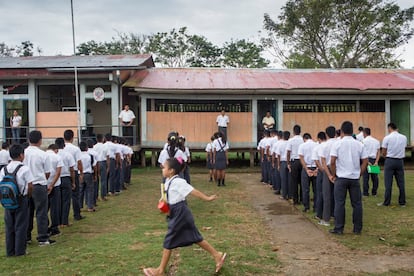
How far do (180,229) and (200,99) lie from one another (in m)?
12.8

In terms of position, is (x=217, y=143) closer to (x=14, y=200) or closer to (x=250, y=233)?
(x=250, y=233)

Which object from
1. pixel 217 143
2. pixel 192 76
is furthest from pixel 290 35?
pixel 217 143

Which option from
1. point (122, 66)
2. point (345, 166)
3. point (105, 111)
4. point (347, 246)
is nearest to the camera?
point (347, 246)

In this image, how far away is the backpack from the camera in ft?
19.2

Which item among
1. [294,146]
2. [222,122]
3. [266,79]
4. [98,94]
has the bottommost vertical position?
[294,146]

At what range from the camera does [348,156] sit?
6965 millimetres

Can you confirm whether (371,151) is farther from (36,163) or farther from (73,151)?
(36,163)

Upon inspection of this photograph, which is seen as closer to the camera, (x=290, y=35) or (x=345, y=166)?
(x=345, y=166)

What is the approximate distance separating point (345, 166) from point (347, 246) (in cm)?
132

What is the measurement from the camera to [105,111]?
2052 cm

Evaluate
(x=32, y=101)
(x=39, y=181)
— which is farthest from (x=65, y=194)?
(x=32, y=101)

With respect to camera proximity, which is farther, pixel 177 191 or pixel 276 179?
pixel 276 179

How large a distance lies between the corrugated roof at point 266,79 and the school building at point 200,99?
0.14 ft

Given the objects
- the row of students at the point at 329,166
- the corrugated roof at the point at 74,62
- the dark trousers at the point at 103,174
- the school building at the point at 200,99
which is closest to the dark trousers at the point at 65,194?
the dark trousers at the point at 103,174
